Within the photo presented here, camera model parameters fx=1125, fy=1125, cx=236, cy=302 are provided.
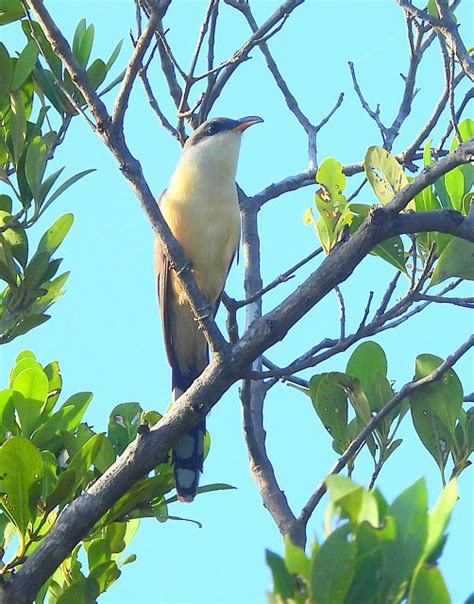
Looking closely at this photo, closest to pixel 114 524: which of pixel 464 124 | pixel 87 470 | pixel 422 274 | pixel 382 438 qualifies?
pixel 87 470

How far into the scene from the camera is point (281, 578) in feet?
6.61

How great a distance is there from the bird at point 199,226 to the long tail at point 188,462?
77 centimetres

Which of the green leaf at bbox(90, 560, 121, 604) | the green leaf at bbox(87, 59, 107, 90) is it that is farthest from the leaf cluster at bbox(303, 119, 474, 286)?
the green leaf at bbox(90, 560, 121, 604)

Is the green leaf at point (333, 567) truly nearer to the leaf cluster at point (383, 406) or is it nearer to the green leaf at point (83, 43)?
the leaf cluster at point (383, 406)

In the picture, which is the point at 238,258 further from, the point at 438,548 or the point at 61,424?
the point at 438,548

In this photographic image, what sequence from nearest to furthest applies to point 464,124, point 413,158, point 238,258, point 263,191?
point 464,124
point 413,158
point 263,191
point 238,258

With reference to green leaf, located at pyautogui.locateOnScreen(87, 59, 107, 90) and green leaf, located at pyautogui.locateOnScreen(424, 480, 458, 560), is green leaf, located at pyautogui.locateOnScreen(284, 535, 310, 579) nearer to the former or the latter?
green leaf, located at pyautogui.locateOnScreen(424, 480, 458, 560)

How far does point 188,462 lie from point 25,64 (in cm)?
158

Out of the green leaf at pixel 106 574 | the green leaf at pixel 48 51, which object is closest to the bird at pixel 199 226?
the green leaf at pixel 48 51

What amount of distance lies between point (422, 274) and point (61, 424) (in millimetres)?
1320

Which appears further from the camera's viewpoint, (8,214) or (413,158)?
(413,158)

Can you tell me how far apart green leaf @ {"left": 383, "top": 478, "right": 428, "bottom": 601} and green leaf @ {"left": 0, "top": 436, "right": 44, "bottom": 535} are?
1.60m

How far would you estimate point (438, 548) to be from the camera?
2002 mm

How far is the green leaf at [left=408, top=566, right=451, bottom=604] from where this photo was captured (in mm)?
1925
